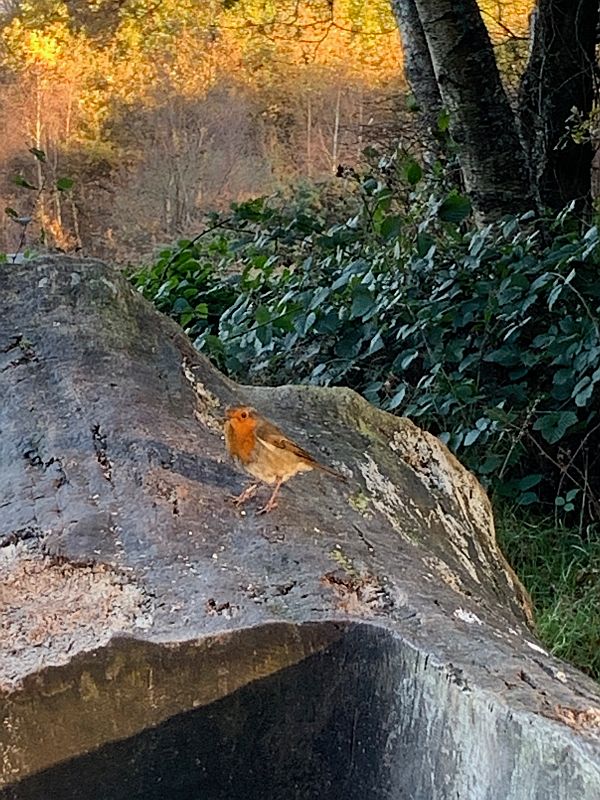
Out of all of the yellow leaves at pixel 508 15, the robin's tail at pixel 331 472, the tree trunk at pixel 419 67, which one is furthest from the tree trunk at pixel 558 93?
the robin's tail at pixel 331 472

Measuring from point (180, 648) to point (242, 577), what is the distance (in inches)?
5.0

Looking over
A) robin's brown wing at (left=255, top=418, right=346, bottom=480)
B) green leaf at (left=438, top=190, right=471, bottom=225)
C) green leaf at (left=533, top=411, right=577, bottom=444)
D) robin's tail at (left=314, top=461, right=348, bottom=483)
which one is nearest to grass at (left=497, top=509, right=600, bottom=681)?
green leaf at (left=533, top=411, right=577, bottom=444)

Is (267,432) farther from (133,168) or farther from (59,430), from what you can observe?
(133,168)

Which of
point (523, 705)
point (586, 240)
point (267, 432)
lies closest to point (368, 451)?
point (267, 432)

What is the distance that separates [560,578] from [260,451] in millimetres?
1569

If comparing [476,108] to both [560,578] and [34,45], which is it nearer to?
[560,578]

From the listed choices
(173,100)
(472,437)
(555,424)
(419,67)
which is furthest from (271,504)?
(173,100)

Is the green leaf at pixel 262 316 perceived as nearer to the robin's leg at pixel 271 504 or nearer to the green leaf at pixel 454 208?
the green leaf at pixel 454 208

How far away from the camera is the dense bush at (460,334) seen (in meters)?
2.68

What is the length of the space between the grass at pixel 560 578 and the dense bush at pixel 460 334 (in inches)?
3.3

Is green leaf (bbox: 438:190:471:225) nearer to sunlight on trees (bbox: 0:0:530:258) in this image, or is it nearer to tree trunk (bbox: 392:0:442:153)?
tree trunk (bbox: 392:0:442:153)

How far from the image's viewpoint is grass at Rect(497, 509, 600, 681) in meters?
2.35

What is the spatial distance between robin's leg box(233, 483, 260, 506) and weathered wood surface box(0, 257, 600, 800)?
1 centimetres

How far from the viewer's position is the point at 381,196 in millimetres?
2840
